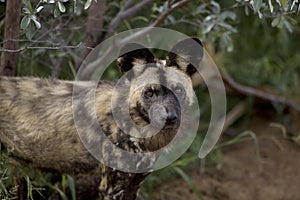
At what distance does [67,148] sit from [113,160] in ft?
1.11

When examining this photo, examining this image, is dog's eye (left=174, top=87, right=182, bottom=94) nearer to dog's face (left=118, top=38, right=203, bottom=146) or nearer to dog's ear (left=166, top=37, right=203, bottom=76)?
dog's face (left=118, top=38, right=203, bottom=146)

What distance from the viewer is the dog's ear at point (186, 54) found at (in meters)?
4.16

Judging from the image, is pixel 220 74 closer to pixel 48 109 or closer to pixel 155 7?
pixel 155 7

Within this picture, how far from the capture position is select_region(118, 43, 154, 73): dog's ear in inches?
160

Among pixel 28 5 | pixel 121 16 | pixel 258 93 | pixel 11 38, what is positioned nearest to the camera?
pixel 28 5

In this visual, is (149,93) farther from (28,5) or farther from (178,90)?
(28,5)

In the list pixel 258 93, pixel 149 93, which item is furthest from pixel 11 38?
pixel 258 93

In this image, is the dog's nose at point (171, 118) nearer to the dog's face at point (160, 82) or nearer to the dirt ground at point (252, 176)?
the dog's face at point (160, 82)

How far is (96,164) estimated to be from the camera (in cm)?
430

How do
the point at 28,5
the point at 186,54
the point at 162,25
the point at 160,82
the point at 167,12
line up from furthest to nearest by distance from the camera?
the point at 162,25 < the point at 167,12 < the point at 186,54 < the point at 160,82 < the point at 28,5

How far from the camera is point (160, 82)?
13.1 feet

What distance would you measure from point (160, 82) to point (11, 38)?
3.37 ft

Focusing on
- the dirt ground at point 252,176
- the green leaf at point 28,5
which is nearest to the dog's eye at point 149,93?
the green leaf at point 28,5

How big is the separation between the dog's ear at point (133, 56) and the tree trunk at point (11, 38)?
2.09 feet
